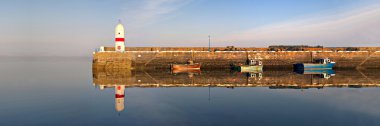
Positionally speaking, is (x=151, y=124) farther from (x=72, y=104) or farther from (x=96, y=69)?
(x=96, y=69)

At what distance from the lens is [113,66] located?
2496 inches

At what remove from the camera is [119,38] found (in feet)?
201

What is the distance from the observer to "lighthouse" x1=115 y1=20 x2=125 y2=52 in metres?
60.4

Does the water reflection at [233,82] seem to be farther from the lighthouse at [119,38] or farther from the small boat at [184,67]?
the lighthouse at [119,38]

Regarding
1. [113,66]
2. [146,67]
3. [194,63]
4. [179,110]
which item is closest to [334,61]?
[194,63]

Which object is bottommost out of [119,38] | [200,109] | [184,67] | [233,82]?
[200,109]

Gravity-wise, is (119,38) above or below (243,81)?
above

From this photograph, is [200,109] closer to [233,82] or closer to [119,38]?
[233,82]

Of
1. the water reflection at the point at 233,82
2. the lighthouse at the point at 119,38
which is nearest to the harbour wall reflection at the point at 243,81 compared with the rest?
the water reflection at the point at 233,82

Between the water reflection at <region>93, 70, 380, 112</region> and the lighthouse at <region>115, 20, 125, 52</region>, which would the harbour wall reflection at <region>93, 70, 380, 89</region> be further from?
the lighthouse at <region>115, 20, 125, 52</region>

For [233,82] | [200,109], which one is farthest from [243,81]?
[200,109]

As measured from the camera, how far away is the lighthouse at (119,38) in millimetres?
60375

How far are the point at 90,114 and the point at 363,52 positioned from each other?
65.6 m

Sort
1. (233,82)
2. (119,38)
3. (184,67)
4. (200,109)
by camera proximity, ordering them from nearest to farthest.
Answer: (200,109) < (233,82) < (184,67) < (119,38)
